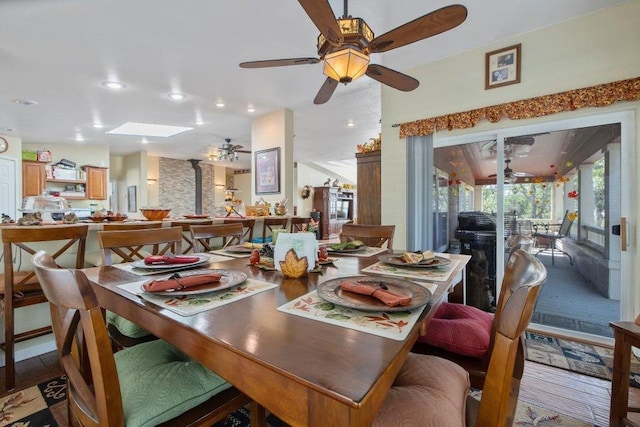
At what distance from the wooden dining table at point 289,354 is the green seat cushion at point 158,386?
212 mm

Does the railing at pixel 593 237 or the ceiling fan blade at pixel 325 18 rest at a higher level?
the ceiling fan blade at pixel 325 18

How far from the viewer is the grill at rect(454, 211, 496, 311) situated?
9.75ft

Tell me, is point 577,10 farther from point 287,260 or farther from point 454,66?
point 287,260

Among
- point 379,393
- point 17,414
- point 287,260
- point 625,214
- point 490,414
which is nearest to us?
point 379,393

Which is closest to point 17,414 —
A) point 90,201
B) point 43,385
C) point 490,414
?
point 43,385

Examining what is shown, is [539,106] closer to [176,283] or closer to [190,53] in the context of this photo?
[176,283]

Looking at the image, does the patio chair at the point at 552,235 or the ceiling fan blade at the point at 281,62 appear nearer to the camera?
the ceiling fan blade at the point at 281,62

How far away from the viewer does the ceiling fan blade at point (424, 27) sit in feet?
4.83

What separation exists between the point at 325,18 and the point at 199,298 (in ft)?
4.84

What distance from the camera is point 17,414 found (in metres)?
1.52

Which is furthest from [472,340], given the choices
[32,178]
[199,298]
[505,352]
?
[32,178]

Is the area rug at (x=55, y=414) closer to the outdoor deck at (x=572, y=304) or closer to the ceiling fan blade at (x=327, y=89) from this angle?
the outdoor deck at (x=572, y=304)

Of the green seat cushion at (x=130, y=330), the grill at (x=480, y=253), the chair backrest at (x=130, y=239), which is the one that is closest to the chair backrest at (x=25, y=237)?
the chair backrest at (x=130, y=239)

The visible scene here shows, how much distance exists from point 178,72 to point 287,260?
10.1ft
